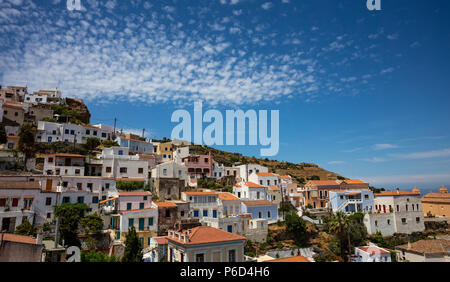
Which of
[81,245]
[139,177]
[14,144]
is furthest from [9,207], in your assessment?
[14,144]

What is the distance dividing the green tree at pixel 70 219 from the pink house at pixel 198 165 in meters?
21.9

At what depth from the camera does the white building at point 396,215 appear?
4316 centimetres

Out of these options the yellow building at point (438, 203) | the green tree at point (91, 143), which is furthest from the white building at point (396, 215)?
the green tree at point (91, 143)

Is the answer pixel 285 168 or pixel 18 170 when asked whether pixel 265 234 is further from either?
pixel 285 168

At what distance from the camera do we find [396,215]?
44781 mm

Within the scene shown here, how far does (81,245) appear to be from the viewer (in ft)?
84.2

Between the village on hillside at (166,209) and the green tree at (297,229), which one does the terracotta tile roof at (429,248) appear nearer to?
the village on hillside at (166,209)

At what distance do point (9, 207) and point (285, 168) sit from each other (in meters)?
73.7

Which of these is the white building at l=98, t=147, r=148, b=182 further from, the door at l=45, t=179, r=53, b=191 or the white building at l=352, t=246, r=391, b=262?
the white building at l=352, t=246, r=391, b=262

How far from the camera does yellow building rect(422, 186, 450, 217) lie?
168 ft

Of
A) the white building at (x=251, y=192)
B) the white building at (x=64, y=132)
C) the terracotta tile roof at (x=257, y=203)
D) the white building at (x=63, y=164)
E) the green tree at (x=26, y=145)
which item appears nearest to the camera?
the white building at (x=63, y=164)

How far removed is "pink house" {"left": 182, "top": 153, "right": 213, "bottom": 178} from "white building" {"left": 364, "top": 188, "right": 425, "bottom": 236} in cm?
2695

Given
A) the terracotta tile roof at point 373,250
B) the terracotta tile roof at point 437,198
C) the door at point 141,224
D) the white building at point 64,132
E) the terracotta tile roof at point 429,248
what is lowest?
the terracotta tile roof at point 373,250
